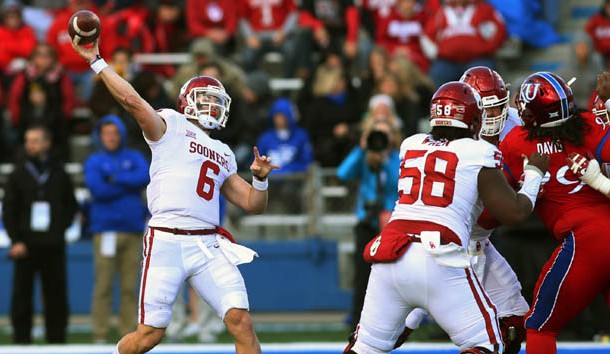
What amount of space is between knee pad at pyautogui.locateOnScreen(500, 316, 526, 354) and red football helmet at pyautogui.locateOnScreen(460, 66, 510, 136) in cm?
105

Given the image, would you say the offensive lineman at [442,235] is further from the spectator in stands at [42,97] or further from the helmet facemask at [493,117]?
the spectator in stands at [42,97]

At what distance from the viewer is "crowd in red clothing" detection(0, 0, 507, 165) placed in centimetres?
1212

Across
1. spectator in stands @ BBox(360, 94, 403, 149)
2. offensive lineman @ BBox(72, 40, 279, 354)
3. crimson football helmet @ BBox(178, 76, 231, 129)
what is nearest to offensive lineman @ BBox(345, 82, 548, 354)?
offensive lineman @ BBox(72, 40, 279, 354)

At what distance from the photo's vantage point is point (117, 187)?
1038cm

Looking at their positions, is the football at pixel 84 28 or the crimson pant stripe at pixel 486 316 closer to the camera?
the crimson pant stripe at pixel 486 316

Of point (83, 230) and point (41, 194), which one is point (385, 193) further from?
point (83, 230)

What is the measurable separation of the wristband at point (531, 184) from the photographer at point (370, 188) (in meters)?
3.48

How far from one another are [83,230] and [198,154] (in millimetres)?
5720

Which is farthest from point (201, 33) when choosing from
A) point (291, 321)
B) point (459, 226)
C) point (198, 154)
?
point (459, 226)

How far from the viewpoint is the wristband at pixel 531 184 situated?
604 cm

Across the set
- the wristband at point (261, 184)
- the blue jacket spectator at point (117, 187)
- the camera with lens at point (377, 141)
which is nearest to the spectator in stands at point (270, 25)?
the blue jacket spectator at point (117, 187)

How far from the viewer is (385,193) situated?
981 cm

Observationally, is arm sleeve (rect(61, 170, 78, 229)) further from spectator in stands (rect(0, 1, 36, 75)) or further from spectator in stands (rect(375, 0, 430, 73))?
spectator in stands (rect(375, 0, 430, 73))

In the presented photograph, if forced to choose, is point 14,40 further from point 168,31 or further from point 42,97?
point 168,31
